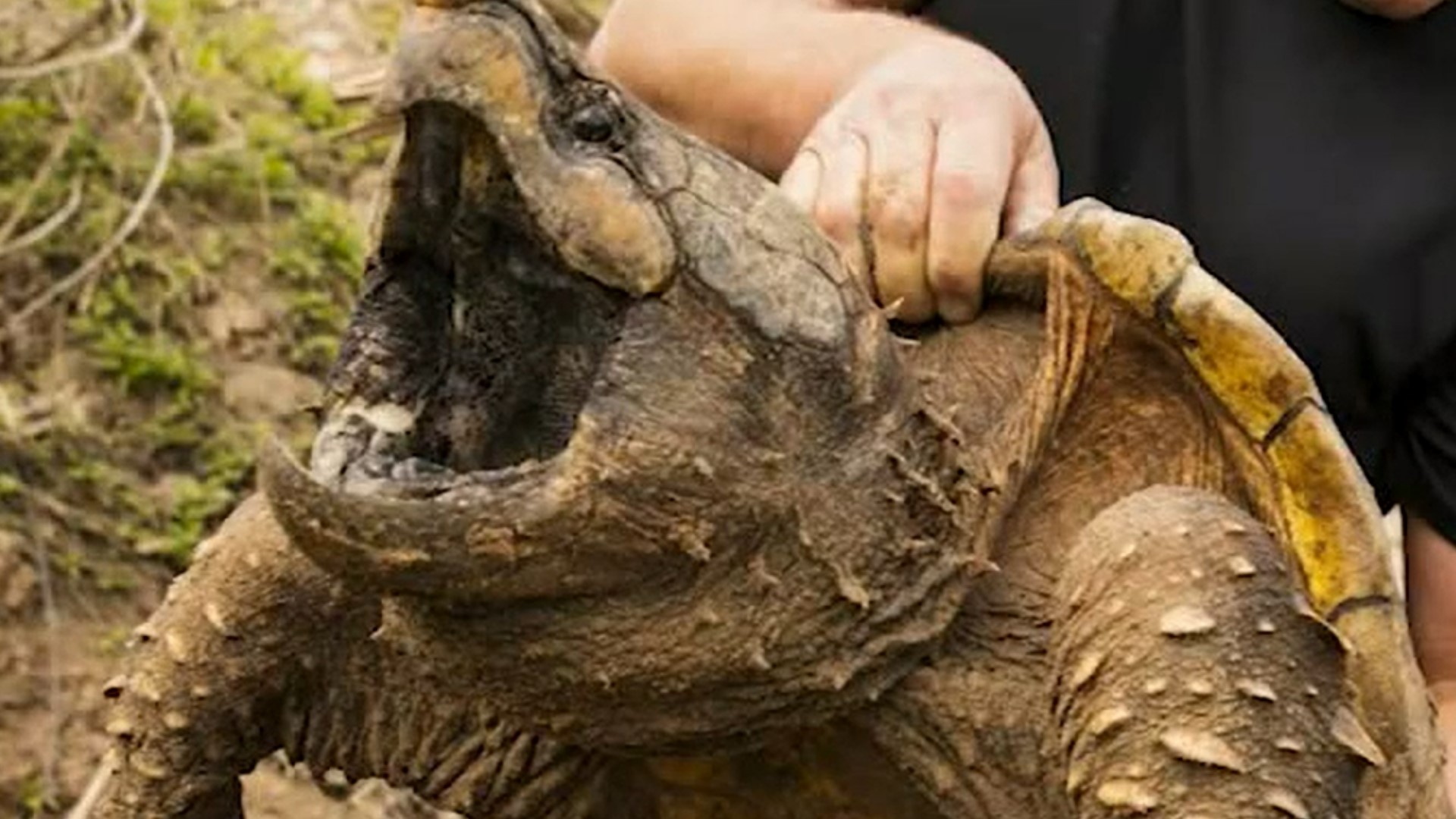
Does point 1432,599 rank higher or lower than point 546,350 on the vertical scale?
lower

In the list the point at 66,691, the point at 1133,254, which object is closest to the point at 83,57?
the point at 66,691

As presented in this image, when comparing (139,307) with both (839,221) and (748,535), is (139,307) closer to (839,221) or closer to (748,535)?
(839,221)

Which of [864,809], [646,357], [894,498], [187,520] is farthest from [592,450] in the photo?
[187,520]

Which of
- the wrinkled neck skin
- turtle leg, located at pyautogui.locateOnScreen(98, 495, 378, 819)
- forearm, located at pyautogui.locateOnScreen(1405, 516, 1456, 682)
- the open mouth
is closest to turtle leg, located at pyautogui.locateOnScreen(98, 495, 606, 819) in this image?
turtle leg, located at pyautogui.locateOnScreen(98, 495, 378, 819)

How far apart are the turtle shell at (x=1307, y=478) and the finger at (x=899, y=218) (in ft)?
0.59

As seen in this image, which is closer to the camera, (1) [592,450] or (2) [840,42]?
(1) [592,450]

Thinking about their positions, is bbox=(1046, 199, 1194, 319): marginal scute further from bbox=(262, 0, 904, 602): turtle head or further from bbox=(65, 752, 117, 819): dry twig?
bbox=(65, 752, 117, 819): dry twig

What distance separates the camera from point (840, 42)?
261 centimetres

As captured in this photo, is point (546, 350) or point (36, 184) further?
point (36, 184)

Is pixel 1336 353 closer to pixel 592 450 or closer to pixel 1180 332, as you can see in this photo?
pixel 1180 332

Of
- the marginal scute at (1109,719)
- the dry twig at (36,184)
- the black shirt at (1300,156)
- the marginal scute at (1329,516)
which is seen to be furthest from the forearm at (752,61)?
the dry twig at (36,184)

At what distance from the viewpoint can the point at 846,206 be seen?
2.18 metres

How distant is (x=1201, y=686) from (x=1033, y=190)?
52 cm

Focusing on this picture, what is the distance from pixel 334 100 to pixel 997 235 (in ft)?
8.65
